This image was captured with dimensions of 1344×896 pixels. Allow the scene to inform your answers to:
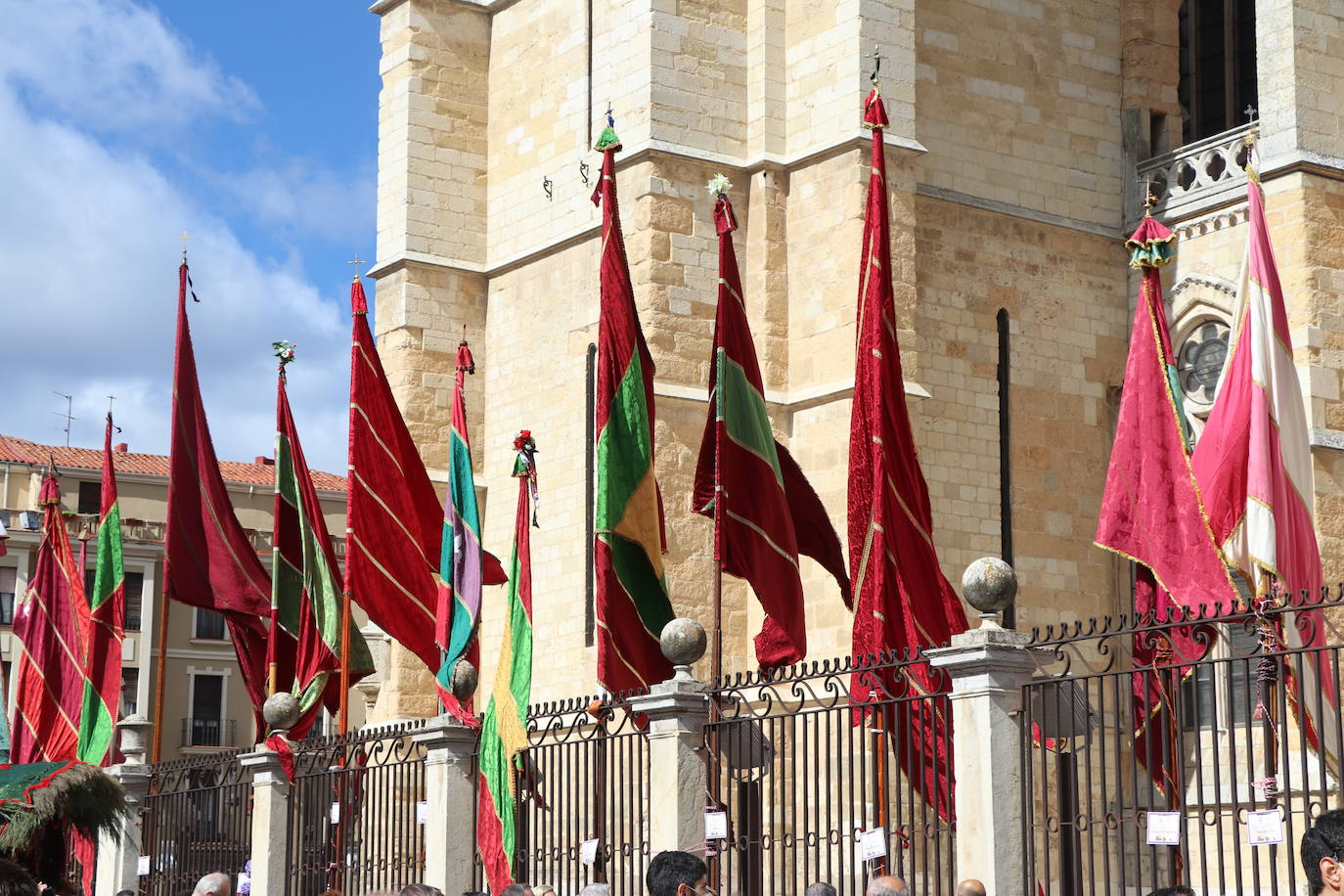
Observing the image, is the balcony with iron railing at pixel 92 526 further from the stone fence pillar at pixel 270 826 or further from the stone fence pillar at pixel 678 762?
the stone fence pillar at pixel 678 762

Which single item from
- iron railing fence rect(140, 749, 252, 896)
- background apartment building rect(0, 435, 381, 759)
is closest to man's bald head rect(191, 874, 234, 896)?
iron railing fence rect(140, 749, 252, 896)

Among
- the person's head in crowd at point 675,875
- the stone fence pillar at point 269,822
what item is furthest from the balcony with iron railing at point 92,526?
the person's head in crowd at point 675,875

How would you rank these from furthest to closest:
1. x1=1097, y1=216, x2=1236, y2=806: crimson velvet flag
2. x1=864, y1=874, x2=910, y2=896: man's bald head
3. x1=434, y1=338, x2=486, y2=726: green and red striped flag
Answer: x1=434, y1=338, x2=486, y2=726: green and red striped flag, x1=1097, y1=216, x2=1236, y2=806: crimson velvet flag, x1=864, y1=874, x2=910, y2=896: man's bald head

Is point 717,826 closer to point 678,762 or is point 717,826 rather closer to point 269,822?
point 678,762

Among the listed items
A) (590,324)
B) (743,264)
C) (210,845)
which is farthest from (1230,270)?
(210,845)

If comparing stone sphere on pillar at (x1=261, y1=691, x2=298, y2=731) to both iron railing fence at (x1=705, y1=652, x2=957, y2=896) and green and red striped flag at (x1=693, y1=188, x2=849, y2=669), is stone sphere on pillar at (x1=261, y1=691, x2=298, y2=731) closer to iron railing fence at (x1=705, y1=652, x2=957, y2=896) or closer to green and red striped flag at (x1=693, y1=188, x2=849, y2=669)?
green and red striped flag at (x1=693, y1=188, x2=849, y2=669)

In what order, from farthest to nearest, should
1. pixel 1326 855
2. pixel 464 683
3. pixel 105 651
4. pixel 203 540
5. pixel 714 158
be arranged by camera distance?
pixel 714 158 → pixel 105 651 → pixel 203 540 → pixel 464 683 → pixel 1326 855

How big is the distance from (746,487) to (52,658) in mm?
9497

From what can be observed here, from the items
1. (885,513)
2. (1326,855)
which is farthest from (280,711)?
(1326,855)

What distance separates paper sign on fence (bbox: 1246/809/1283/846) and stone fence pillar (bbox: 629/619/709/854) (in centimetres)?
331

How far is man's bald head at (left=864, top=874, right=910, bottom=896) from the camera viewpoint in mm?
7516

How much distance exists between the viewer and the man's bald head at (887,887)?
7.52 m

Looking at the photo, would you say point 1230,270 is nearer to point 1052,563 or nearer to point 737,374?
point 1052,563

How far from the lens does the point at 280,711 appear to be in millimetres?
13578
